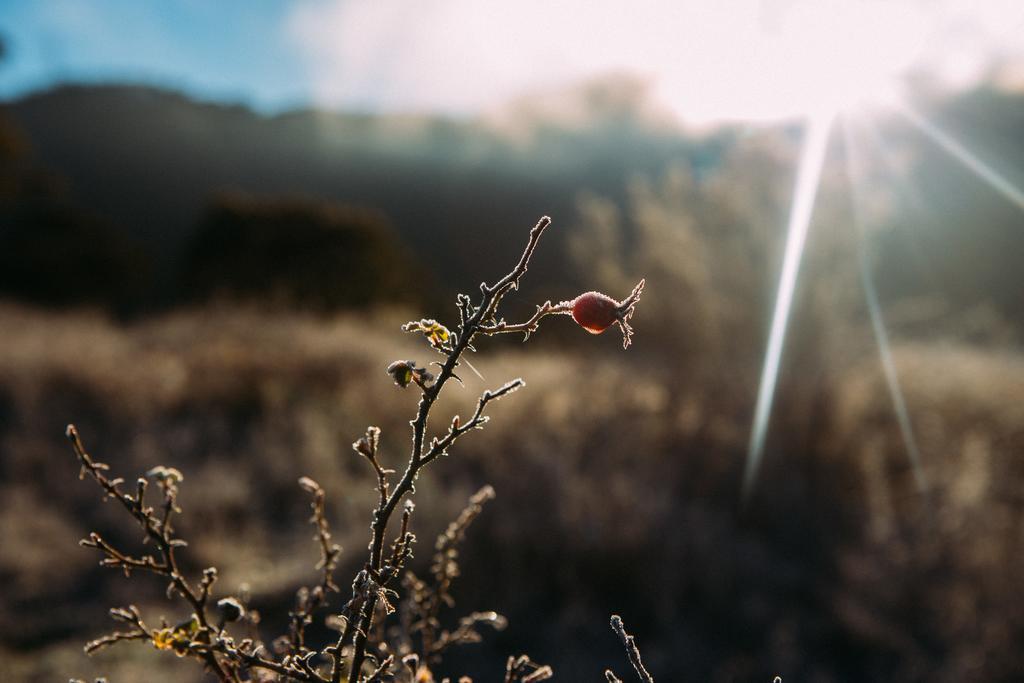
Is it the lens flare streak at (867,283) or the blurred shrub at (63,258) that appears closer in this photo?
the lens flare streak at (867,283)

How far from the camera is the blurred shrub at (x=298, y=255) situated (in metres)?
13.8

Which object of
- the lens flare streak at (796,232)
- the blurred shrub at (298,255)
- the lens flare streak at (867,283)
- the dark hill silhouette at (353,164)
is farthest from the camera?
the dark hill silhouette at (353,164)

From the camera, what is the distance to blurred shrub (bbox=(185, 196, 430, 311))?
45.3 feet

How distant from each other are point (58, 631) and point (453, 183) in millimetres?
28276

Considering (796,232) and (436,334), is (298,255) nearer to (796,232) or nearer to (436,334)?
(796,232)

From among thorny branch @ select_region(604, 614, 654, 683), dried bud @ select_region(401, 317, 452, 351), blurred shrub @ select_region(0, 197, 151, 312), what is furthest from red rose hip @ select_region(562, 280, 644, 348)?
blurred shrub @ select_region(0, 197, 151, 312)

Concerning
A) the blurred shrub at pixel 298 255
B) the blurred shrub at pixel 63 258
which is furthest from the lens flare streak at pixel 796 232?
the blurred shrub at pixel 63 258

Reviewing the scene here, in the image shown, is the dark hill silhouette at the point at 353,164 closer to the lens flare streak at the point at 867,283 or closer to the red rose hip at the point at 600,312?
the lens flare streak at the point at 867,283

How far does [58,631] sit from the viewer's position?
3.12m

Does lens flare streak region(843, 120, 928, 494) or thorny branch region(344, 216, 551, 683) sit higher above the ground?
lens flare streak region(843, 120, 928, 494)

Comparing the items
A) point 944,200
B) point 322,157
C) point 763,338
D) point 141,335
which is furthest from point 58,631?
point 322,157

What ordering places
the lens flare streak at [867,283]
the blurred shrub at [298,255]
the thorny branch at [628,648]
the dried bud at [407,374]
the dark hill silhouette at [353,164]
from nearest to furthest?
the dried bud at [407,374], the thorny branch at [628,648], the lens flare streak at [867,283], the blurred shrub at [298,255], the dark hill silhouette at [353,164]

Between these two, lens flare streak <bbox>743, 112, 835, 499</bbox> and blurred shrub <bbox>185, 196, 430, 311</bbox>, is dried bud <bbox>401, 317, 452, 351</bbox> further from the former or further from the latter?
blurred shrub <bbox>185, 196, 430, 311</bbox>

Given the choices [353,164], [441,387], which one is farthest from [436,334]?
[353,164]
